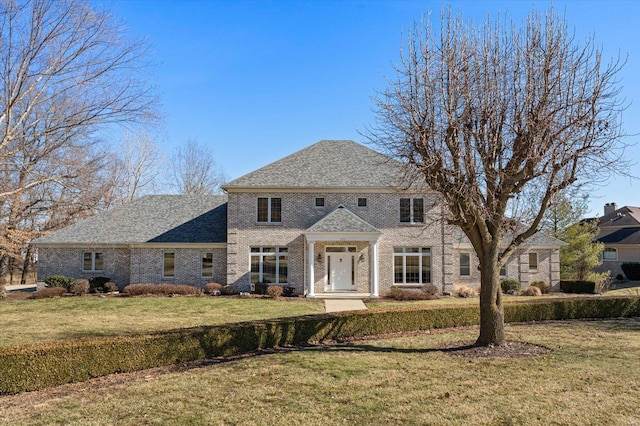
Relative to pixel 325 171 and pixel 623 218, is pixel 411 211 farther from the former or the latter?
pixel 623 218

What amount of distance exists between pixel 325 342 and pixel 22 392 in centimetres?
699

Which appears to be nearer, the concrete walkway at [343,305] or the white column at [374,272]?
the concrete walkway at [343,305]

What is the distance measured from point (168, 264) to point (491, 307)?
65.3 ft

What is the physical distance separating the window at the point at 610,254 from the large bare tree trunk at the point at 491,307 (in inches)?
1492

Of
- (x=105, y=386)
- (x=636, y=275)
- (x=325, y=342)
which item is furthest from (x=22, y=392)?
(x=636, y=275)

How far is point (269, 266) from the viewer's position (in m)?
24.7

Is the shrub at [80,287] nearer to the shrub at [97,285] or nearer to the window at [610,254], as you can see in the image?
the shrub at [97,285]

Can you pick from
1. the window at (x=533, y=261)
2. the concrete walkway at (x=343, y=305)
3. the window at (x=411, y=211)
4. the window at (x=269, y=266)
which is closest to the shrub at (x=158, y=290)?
the window at (x=269, y=266)

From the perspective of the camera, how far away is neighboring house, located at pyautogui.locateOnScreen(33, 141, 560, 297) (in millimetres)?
24375

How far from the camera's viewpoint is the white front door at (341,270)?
24625 mm

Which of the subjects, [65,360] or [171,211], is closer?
[65,360]

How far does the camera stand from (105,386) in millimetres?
8211

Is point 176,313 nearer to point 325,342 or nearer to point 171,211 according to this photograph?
point 325,342

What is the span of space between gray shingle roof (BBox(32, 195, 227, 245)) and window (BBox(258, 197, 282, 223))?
2.89m
